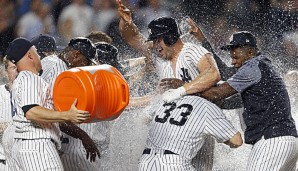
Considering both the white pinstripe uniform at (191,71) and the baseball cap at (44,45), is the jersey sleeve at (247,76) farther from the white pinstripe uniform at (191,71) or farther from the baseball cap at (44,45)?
the baseball cap at (44,45)

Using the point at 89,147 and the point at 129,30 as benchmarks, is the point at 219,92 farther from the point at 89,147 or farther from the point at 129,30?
the point at 129,30

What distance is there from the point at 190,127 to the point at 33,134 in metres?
1.47

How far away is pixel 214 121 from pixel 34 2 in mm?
5824

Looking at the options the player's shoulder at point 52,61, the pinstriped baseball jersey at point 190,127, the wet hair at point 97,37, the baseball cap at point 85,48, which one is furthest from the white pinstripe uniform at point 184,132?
the wet hair at point 97,37

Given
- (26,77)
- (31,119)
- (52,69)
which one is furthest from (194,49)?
(31,119)

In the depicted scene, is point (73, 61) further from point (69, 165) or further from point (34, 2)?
point (34, 2)

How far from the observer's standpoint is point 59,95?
23.8 ft

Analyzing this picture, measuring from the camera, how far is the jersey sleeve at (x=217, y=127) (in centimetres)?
763

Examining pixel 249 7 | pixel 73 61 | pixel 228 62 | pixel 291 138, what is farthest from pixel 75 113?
pixel 249 7

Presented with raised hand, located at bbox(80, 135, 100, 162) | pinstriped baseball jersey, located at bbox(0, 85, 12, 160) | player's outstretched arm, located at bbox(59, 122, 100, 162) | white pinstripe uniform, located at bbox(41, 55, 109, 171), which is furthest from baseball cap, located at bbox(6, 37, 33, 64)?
pinstriped baseball jersey, located at bbox(0, 85, 12, 160)

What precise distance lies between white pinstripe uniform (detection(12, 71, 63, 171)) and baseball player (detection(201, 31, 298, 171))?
5.35ft

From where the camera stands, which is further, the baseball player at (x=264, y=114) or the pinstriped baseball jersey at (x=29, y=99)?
the baseball player at (x=264, y=114)

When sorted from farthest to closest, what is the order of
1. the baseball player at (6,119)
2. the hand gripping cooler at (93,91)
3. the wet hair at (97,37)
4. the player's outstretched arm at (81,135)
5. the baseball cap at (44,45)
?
1. the wet hair at (97,37)
2. the baseball cap at (44,45)
3. the baseball player at (6,119)
4. the player's outstretched arm at (81,135)
5. the hand gripping cooler at (93,91)

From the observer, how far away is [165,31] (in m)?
8.05
